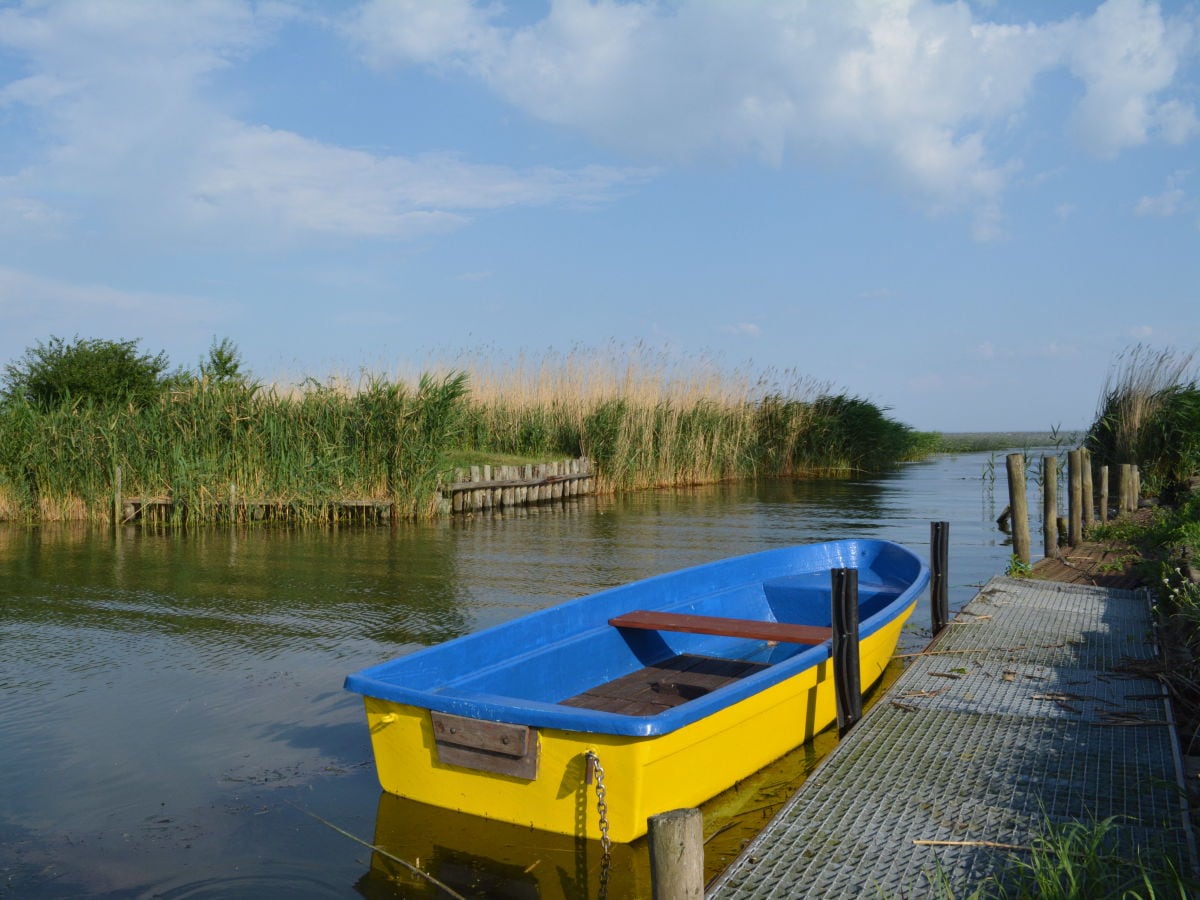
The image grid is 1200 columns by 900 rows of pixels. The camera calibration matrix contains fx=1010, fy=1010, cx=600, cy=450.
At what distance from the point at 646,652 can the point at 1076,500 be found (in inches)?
327

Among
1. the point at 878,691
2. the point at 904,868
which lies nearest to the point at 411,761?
the point at 904,868

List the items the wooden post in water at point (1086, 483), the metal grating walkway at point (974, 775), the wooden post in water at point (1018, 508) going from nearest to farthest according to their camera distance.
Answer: the metal grating walkway at point (974, 775)
the wooden post in water at point (1018, 508)
the wooden post in water at point (1086, 483)

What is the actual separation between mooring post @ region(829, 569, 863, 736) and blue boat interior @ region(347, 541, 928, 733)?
196 mm

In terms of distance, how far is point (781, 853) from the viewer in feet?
11.1

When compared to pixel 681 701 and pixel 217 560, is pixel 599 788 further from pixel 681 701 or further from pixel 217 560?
pixel 217 560

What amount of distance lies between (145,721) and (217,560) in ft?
20.4

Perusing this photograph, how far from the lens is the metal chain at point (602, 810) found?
3662mm

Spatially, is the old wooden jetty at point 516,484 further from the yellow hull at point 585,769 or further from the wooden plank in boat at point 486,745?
the wooden plank in boat at point 486,745

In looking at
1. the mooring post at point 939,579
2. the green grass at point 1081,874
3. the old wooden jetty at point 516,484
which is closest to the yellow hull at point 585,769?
the green grass at point 1081,874

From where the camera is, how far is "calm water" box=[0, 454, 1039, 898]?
3889 mm

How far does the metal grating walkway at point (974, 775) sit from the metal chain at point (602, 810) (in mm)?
562

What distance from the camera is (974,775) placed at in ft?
13.3

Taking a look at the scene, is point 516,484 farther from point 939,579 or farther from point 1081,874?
point 1081,874

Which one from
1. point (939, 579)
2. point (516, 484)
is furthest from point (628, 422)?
point (939, 579)
